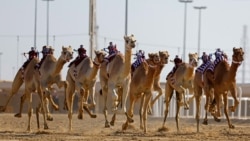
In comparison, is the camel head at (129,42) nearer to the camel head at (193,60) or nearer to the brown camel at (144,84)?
the brown camel at (144,84)

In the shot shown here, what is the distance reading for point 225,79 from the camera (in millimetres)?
25875

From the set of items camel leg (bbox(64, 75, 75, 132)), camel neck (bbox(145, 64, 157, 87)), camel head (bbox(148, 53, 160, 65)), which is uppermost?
camel head (bbox(148, 53, 160, 65))

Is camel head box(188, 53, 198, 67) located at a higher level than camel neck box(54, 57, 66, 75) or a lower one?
higher

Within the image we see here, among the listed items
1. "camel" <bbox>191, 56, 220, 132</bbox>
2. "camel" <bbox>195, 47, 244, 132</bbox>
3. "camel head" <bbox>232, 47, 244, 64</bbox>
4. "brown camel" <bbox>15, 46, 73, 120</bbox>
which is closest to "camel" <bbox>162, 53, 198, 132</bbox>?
"camel" <bbox>191, 56, 220, 132</bbox>

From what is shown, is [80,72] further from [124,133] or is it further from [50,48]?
[124,133]

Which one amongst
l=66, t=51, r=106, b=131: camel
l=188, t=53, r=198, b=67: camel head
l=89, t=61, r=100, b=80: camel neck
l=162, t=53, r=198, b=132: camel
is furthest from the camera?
l=188, t=53, r=198, b=67: camel head

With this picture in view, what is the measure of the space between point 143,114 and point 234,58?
2.92 metres

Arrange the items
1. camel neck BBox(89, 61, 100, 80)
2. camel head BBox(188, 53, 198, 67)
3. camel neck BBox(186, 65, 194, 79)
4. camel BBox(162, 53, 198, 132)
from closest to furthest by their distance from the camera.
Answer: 1. camel neck BBox(89, 61, 100, 80)
2. camel BBox(162, 53, 198, 132)
3. camel neck BBox(186, 65, 194, 79)
4. camel head BBox(188, 53, 198, 67)

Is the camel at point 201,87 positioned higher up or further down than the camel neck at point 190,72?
further down

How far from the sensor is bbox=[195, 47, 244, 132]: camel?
83.2 feet

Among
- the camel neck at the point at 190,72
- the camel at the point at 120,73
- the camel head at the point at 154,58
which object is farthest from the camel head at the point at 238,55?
the camel neck at the point at 190,72

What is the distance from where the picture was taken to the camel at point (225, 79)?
25.4 meters

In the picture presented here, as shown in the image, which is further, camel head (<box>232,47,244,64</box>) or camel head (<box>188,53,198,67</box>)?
camel head (<box>188,53,198,67</box>)

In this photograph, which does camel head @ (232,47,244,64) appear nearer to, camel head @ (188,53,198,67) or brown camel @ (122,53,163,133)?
brown camel @ (122,53,163,133)
